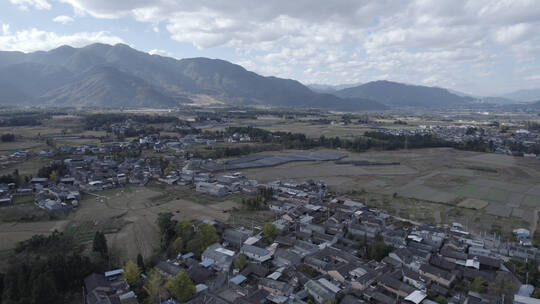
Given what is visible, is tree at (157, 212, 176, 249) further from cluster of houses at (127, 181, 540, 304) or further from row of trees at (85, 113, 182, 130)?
row of trees at (85, 113, 182, 130)

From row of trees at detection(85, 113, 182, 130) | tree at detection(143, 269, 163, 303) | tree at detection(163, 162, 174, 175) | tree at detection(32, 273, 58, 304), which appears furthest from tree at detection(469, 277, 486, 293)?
row of trees at detection(85, 113, 182, 130)

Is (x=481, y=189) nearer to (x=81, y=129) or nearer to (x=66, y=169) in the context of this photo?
(x=66, y=169)

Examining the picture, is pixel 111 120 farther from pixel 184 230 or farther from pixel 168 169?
pixel 184 230

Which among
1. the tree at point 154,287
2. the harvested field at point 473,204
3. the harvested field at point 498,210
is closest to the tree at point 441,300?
the tree at point 154,287

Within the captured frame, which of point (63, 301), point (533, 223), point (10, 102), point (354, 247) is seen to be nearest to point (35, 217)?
point (63, 301)

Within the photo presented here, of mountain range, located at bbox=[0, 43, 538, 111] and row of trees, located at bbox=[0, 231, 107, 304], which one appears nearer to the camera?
row of trees, located at bbox=[0, 231, 107, 304]

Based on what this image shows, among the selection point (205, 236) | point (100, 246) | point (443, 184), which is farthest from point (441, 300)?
point (443, 184)
